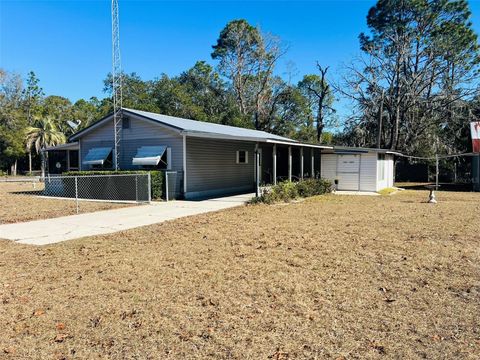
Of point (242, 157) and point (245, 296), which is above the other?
point (242, 157)

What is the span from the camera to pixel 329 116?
1672 inches

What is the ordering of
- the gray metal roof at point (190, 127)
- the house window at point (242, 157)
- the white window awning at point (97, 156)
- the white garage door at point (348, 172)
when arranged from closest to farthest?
the gray metal roof at point (190, 127), the white window awning at point (97, 156), the house window at point (242, 157), the white garage door at point (348, 172)

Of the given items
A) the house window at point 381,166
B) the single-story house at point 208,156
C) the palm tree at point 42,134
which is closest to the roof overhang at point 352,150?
the single-story house at point 208,156

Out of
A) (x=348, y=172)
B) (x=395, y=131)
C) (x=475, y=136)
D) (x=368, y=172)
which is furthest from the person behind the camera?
(x=395, y=131)

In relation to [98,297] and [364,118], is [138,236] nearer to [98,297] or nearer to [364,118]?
[98,297]

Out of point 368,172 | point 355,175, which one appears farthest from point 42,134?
point 368,172

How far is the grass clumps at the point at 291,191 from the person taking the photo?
519 inches

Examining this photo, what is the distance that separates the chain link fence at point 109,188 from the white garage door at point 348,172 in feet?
37.7

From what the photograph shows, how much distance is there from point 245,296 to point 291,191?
10.5 m

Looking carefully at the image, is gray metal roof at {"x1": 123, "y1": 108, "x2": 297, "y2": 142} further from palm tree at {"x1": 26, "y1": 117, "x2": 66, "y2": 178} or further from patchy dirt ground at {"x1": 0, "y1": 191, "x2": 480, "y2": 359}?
palm tree at {"x1": 26, "y1": 117, "x2": 66, "y2": 178}

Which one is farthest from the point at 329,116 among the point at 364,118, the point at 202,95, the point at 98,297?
the point at 98,297

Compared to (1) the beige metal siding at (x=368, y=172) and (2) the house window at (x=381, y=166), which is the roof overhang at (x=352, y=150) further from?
(2) the house window at (x=381, y=166)

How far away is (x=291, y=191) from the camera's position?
14.5 meters

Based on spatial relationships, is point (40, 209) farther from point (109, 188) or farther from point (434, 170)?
point (434, 170)
